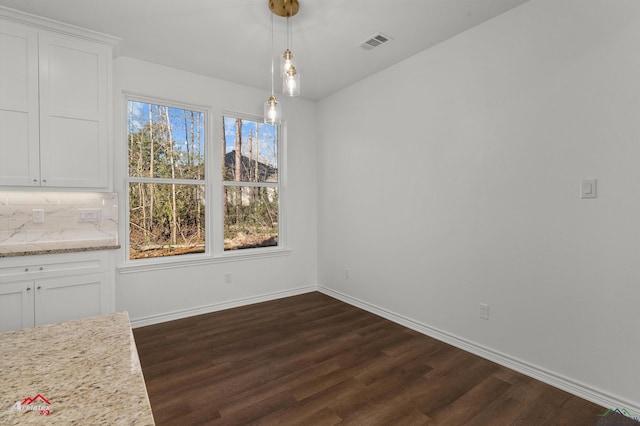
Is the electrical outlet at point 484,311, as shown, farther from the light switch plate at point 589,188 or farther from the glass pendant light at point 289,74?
the glass pendant light at point 289,74

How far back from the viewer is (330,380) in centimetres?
240

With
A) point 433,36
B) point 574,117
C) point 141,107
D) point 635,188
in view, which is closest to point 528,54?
point 574,117

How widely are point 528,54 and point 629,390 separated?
7.84 ft

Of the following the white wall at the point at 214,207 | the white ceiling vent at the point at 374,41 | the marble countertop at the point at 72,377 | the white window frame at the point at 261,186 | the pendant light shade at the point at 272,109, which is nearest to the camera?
the marble countertop at the point at 72,377

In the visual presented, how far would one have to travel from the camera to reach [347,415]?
2.01 metres

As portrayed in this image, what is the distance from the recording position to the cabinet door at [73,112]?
2705 millimetres

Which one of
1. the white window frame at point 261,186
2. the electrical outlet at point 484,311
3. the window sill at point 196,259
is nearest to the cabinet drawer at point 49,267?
the window sill at point 196,259

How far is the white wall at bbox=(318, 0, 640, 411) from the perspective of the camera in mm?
2057

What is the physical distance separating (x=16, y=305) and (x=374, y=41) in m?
3.73

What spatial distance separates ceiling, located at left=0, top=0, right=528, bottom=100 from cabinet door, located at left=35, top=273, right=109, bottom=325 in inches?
85.9

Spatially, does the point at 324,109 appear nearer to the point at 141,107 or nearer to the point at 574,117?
the point at 141,107

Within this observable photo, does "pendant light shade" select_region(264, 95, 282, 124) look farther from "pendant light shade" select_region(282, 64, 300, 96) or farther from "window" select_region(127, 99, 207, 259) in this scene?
"window" select_region(127, 99, 207, 259)

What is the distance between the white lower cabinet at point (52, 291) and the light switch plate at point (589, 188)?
379cm

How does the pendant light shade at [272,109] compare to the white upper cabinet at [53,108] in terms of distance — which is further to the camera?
the white upper cabinet at [53,108]
